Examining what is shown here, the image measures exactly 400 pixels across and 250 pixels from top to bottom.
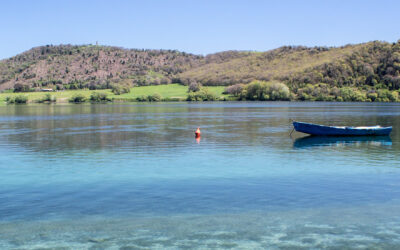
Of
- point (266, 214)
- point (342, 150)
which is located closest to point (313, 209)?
point (266, 214)

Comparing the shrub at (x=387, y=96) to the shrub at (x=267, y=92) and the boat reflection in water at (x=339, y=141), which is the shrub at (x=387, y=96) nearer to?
the shrub at (x=267, y=92)

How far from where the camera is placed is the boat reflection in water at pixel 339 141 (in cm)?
4009

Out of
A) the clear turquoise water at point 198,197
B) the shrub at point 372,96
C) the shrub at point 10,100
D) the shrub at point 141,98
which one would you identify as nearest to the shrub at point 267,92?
the shrub at point 372,96

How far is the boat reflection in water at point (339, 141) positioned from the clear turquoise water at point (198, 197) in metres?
3.72

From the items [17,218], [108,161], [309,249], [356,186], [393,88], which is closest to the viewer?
[309,249]

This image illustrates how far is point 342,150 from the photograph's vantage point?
3578 centimetres

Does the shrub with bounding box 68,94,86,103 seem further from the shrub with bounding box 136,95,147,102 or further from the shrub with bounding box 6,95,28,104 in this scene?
the shrub with bounding box 136,95,147,102

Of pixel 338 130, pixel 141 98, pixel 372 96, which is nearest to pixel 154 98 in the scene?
pixel 141 98

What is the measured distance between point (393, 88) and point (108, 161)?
→ 18753 centimetres

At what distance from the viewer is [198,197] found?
19.2m

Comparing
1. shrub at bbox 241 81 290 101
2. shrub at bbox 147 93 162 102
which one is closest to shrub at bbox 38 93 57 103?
shrub at bbox 147 93 162 102

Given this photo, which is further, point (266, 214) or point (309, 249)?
point (266, 214)

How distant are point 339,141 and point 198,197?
89.3 ft

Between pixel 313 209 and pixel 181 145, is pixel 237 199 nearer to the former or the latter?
pixel 313 209
